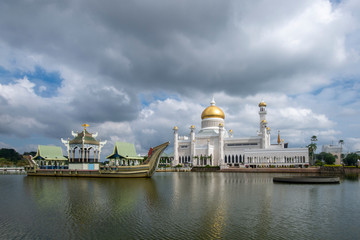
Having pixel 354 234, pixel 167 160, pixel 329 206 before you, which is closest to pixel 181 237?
pixel 354 234

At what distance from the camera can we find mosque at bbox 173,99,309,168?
7475 cm

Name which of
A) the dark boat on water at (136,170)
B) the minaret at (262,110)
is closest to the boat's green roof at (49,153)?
the dark boat on water at (136,170)

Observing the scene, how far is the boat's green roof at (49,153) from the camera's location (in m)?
56.4

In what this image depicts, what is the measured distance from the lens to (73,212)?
57.7 feet

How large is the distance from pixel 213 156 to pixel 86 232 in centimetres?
7482

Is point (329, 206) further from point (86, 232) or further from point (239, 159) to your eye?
point (239, 159)

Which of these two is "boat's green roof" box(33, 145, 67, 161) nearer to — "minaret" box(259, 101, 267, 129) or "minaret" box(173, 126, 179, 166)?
"minaret" box(173, 126, 179, 166)

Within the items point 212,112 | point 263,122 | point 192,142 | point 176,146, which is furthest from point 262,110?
point 176,146

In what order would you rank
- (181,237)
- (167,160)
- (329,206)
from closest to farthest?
1. (181,237)
2. (329,206)
3. (167,160)

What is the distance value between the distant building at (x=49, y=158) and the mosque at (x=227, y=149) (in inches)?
1502

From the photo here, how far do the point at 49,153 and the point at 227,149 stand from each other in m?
48.7

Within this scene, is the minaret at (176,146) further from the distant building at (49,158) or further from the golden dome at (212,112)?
the distant building at (49,158)

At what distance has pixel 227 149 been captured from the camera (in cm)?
8531

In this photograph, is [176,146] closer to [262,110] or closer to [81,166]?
[262,110]
